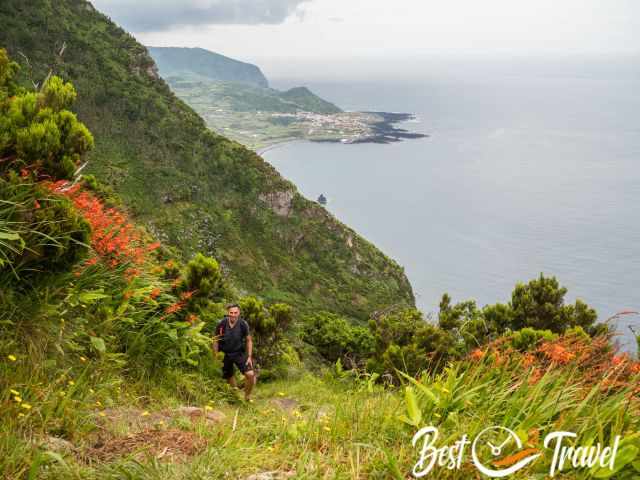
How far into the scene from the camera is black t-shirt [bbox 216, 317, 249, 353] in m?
7.27

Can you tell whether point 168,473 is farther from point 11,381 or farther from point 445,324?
point 445,324

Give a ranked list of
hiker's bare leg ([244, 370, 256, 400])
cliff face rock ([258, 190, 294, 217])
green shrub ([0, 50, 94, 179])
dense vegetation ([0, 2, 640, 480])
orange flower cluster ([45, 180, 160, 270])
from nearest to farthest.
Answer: dense vegetation ([0, 2, 640, 480]) → green shrub ([0, 50, 94, 179]) → orange flower cluster ([45, 180, 160, 270]) → hiker's bare leg ([244, 370, 256, 400]) → cliff face rock ([258, 190, 294, 217])

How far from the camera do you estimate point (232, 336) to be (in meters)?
7.28

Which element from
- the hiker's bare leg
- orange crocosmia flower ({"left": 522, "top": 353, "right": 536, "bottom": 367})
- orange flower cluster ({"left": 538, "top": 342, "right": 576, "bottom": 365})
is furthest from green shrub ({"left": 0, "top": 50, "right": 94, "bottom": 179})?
orange flower cluster ({"left": 538, "top": 342, "right": 576, "bottom": 365})

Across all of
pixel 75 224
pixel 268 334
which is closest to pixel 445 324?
pixel 268 334

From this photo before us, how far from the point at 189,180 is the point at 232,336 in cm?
5531

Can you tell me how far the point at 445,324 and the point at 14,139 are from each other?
16235 millimetres

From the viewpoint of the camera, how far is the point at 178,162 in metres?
61.2

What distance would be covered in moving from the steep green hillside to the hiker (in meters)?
Result: 40.0

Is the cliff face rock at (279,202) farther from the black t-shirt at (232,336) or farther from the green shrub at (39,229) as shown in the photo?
the green shrub at (39,229)

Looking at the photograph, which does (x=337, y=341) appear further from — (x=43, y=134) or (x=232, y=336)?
(x=43, y=134)

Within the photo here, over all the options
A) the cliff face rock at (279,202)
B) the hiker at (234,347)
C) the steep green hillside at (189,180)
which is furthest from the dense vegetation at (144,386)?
the cliff face rock at (279,202)

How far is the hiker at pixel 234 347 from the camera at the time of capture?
726 centimetres

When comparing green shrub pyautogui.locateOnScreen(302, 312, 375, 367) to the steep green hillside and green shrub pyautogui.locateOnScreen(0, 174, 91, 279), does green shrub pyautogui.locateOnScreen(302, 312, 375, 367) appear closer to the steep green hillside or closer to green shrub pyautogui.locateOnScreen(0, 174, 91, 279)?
green shrub pyautogui.locateOnScreen(0, 174, 91, 279)
